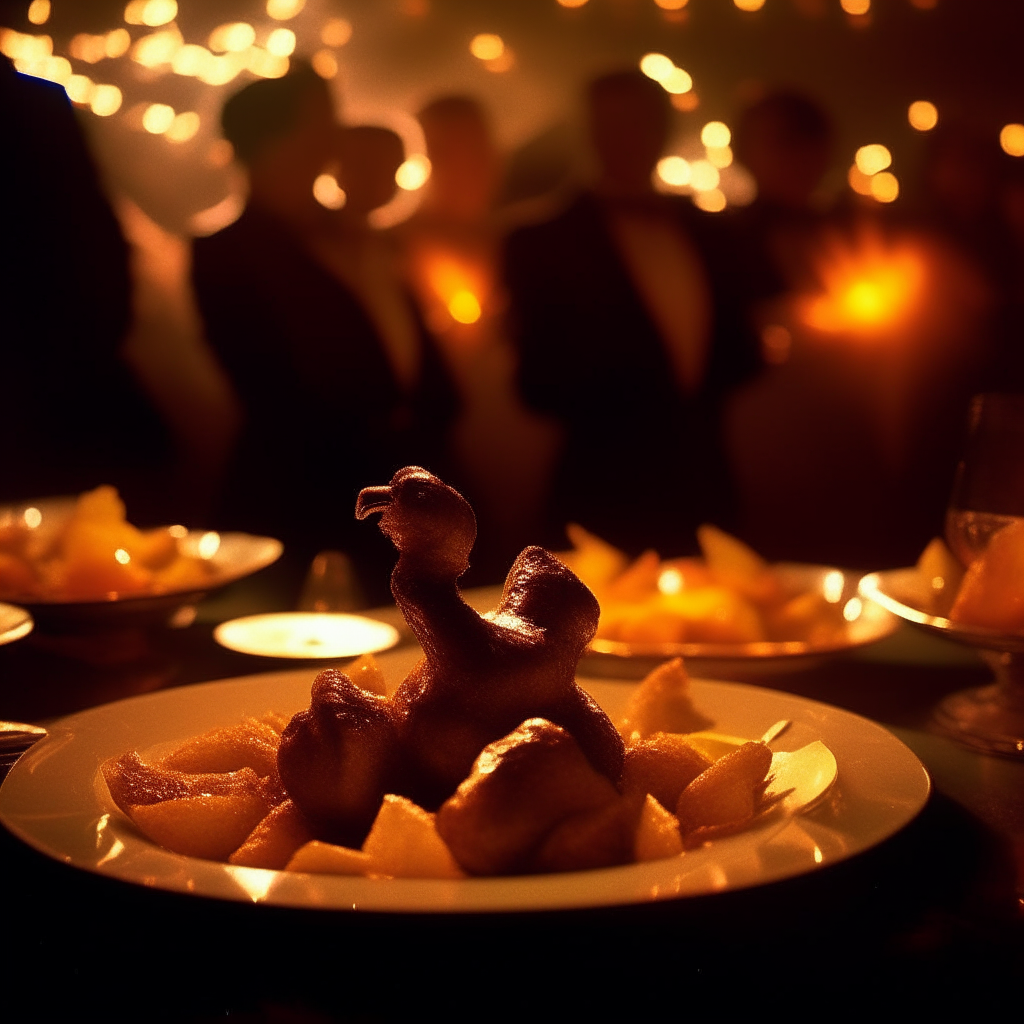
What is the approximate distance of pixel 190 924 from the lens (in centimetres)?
80

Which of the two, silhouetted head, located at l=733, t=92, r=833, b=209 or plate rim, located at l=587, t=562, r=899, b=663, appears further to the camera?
silhouetted head, located at l=733, t=92, r=833, b=209

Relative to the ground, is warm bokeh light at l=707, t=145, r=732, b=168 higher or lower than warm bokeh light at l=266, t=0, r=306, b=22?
lower

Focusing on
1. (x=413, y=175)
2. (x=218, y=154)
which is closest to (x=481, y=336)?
(x=413, y=175)

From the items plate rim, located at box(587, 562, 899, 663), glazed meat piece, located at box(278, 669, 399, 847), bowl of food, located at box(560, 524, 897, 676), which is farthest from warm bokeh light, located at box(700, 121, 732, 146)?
glazed meat piece, located at box(278, 669, 399, 847)

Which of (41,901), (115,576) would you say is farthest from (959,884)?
(115,576)

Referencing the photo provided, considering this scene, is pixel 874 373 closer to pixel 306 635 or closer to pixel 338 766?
pixel 306 635

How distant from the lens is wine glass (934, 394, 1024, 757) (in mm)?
1323

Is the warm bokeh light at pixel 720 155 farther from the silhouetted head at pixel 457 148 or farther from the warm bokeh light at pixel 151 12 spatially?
the warm bokeh light at pixel 151 12

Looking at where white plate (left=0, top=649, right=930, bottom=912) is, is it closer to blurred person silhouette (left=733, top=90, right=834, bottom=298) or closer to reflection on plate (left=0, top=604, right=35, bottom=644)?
reflection on plate (left=0, top=604, right=35, bottom=644)

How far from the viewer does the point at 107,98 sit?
6871 millimetres

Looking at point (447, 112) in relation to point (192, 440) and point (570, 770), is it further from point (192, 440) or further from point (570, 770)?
point (570, 770)

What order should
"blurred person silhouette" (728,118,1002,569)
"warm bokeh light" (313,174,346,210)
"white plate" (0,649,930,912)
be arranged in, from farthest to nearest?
"warm bokeh light" (313,174,346,210) < "blurred person silhouette" (728,118,1002,569) < "white plate" (0,649,930,912)

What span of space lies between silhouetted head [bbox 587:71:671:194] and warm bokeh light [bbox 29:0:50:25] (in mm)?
Answer: 3755

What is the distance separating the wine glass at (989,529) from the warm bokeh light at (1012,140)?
5.44 meters
